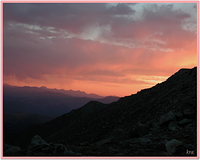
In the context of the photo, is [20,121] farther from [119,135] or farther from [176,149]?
[176,149]

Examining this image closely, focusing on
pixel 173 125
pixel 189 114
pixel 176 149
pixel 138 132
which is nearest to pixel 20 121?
pixel 138 132

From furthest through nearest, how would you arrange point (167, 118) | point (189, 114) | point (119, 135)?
point (167, 118), point (189, 114), point (119, 135)

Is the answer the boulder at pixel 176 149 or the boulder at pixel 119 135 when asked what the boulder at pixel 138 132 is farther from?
the boulder at pixel 176 149

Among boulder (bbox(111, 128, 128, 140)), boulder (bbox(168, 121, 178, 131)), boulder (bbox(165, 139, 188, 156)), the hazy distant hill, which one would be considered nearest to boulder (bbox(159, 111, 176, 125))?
boulder (bbox(168, 121, 178, 131))

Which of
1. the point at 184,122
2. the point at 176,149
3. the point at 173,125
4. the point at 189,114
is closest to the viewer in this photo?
the point at 176,149

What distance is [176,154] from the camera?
8.84 metres

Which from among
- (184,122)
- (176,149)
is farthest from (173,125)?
(176,149)

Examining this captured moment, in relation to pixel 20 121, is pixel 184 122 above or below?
above

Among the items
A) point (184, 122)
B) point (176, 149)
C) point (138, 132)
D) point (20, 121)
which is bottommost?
point (20, 121)

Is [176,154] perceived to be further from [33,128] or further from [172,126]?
[33,128]

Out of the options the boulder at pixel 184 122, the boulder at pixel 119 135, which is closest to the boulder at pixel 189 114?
the boulder at pixel 184 122

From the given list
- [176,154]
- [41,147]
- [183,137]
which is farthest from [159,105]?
[41,147]

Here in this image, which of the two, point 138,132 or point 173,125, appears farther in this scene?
point 173,125

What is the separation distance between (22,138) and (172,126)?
2708 inches
